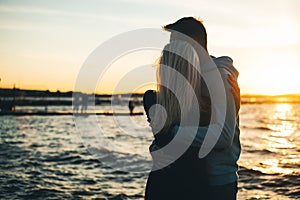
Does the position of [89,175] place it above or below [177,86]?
below

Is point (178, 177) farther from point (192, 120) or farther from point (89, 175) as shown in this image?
point (89, 175)

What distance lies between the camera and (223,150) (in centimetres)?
187

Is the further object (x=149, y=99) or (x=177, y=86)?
(x=149, y=99)

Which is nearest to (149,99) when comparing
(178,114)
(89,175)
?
(178,114)

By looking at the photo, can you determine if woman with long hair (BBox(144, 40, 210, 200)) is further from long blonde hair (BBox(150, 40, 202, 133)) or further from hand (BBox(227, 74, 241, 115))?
hand (BBox(227, 74, 241, 115))

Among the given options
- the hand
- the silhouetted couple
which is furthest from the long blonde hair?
the hand

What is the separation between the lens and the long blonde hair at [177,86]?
180 cm

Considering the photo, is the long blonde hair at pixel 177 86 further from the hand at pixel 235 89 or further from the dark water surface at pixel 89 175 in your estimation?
the dark water surface at pixel 89 175

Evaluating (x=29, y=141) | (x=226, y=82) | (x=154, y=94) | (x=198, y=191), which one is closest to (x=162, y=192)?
(x=198, y=191)

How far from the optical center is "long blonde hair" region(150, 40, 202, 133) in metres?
1.80

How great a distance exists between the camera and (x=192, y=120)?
71.7 inches

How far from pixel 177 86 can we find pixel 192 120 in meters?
0.18

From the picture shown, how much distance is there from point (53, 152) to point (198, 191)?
13621mm

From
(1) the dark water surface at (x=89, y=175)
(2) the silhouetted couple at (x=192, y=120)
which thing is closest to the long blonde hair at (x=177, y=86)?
(2) the silhouetted couple at (x=192, y=120)
